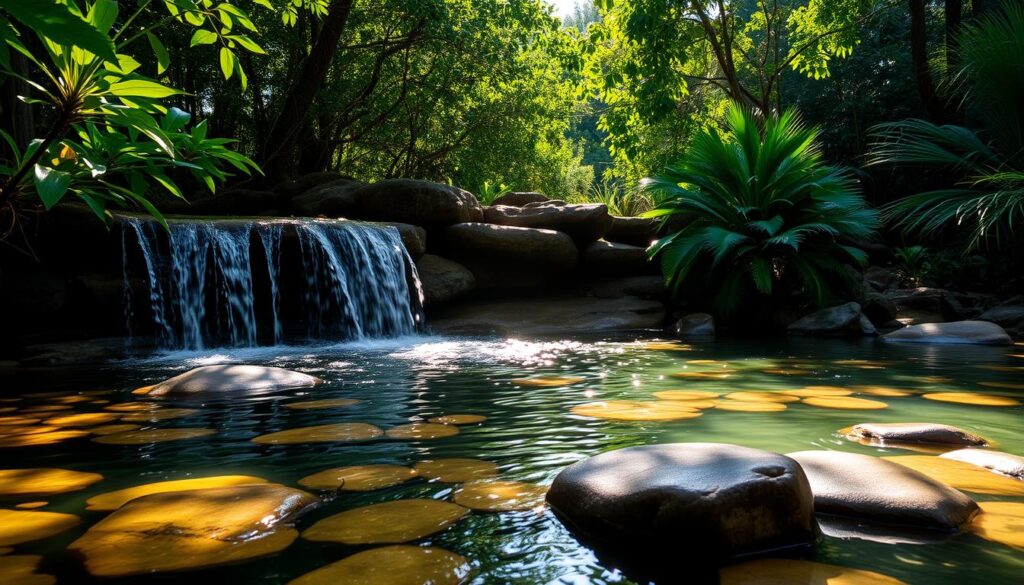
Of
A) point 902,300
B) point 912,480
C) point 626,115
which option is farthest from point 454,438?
point 626,115

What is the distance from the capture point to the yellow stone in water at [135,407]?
308cm

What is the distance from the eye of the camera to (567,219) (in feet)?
29.9

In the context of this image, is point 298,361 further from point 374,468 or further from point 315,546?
point 315,546

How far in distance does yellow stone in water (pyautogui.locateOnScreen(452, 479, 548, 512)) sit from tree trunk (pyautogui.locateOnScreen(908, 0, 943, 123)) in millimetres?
11450

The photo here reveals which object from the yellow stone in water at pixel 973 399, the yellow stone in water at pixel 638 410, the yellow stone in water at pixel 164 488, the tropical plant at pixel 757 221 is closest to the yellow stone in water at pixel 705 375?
the yellow stone in water at pixel 638 410

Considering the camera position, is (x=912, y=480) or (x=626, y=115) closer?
(x=912, y=480)

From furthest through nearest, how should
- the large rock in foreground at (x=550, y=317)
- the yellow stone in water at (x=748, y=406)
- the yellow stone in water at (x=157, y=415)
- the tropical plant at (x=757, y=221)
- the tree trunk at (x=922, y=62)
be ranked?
the tree trunk at (x=922, y=62)
the large rock in foreground at (x=550, y=317)
the tropical plant at (x=757, y=221)
the yellow stone in water at (x=748, y=406)
the yellow stone in water at (x=157, y=415)

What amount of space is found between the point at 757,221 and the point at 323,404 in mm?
5693

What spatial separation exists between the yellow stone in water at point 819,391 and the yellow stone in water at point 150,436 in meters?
2.70

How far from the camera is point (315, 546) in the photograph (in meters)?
1.46

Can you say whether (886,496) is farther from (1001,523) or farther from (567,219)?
(567,219)

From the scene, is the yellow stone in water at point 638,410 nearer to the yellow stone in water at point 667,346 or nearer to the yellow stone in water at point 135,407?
the yellow stone in water at point 135,407

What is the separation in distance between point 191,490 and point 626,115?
9.64m

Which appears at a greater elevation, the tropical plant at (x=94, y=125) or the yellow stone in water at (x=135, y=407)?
the tropical plant at (x=94, y=125)
